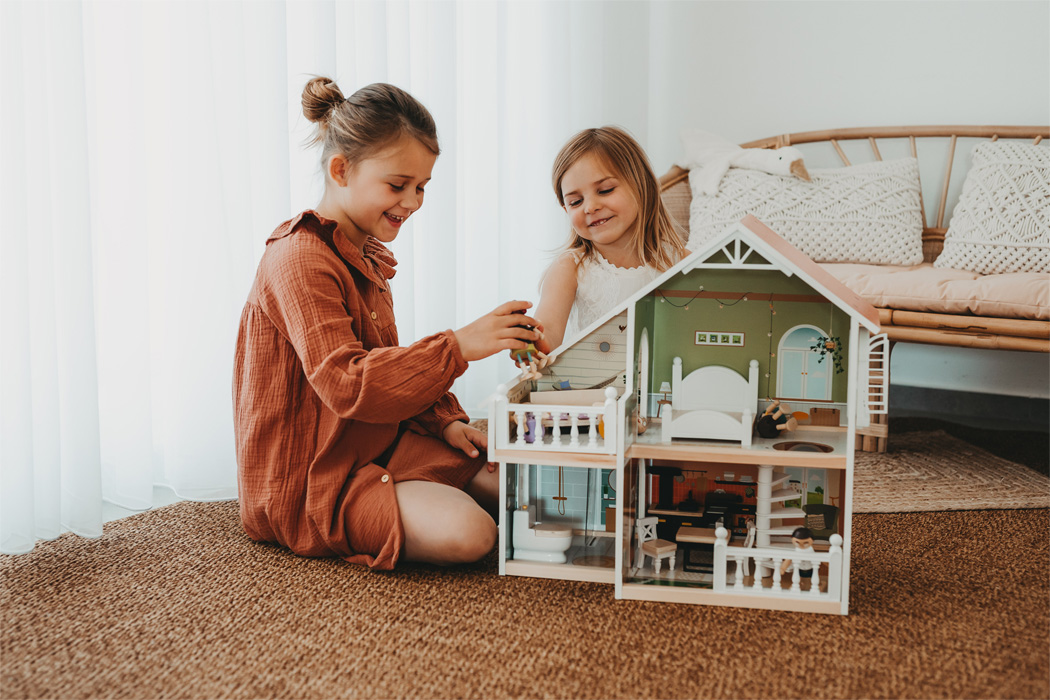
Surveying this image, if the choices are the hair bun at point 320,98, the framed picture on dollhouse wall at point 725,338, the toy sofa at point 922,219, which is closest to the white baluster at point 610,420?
the framed picture on dollhouse wall at point 725,338

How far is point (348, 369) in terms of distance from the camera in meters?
1.05

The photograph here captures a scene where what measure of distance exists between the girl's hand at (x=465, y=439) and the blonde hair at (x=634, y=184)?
0.34m

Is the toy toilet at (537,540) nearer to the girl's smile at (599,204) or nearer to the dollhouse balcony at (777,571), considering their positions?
the dollhouse balcony at (777,571)

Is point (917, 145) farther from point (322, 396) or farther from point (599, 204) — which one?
point (322, 396)

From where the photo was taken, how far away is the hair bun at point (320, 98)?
121 centimetres

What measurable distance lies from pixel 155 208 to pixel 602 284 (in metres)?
0.79

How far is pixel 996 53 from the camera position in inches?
93.3

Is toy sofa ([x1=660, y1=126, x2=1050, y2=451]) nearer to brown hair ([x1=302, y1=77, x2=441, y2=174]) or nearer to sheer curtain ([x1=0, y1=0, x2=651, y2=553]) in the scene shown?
sheer curtain ([x1=0, y1=0, x2=651, y2=553])

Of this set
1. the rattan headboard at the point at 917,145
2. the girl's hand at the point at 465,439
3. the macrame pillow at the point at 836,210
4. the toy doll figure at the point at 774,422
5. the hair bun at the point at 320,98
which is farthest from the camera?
the rattan headboard at the point at 917,145

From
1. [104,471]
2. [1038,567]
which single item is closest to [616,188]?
[1038,567]

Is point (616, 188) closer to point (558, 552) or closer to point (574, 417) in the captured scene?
point (574, 417)

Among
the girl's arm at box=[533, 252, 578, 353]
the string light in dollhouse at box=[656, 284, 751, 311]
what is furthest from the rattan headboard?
the string light in dollhouse at box=[656, 284, 751, 311]

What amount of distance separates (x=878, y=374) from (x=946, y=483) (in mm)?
272

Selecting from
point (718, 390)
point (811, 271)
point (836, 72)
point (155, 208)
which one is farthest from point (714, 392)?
point (836, 72)
